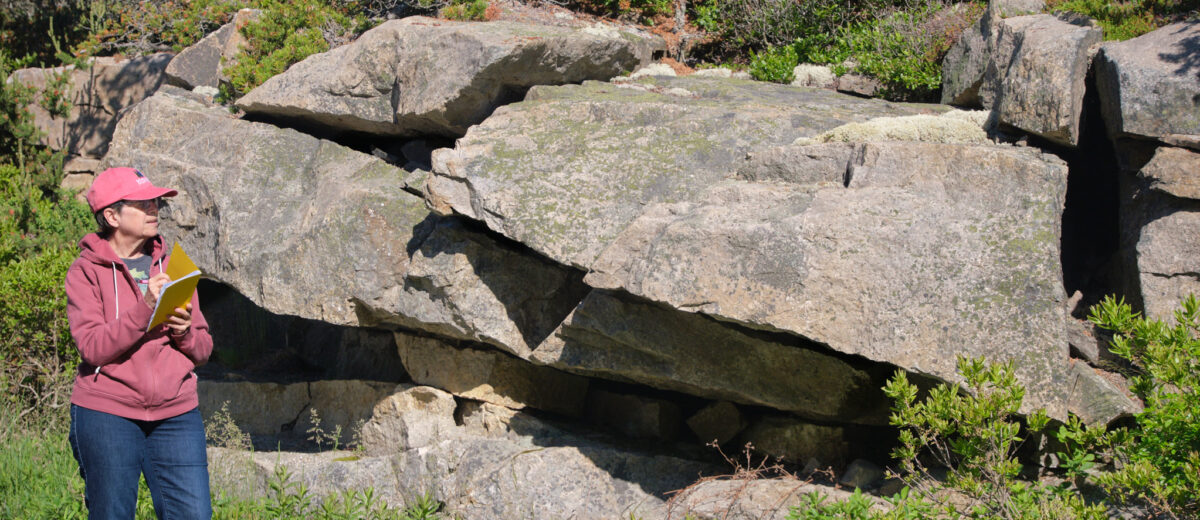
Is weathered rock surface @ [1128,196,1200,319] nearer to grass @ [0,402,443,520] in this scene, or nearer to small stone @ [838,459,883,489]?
small stone @ [838,459,883,489]

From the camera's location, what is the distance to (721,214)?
6.14 m

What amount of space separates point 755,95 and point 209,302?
742 cm

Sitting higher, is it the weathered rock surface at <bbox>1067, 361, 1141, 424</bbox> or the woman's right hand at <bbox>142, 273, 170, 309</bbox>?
the woman's right hand at <bbox>142, 273, 170, 309</bbox>

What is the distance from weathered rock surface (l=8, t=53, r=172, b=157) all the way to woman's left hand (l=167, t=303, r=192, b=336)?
9094mm

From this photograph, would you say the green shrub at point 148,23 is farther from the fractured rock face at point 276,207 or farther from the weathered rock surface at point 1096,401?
the weathered rock surface at point 1096,401

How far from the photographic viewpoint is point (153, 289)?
4.27 metres

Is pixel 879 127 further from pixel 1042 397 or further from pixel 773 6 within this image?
pixel 773 6

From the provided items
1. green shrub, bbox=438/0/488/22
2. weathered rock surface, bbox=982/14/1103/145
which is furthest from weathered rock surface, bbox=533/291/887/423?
green shrub, bbox=438/0/488/22

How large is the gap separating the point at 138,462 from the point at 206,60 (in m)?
7.49

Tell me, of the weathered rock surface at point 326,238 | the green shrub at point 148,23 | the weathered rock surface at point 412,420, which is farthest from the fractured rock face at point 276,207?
the green shrub at point 148,23

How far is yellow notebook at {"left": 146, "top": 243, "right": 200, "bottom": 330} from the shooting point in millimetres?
4229

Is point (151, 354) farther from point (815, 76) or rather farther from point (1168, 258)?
point (815, 76)

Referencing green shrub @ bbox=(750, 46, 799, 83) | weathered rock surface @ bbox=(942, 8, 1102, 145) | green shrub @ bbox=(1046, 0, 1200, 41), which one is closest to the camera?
weathered rock surface @ bbox=(942, 8, 1102, 145)

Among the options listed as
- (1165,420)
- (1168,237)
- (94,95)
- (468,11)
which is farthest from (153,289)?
(94,95)
